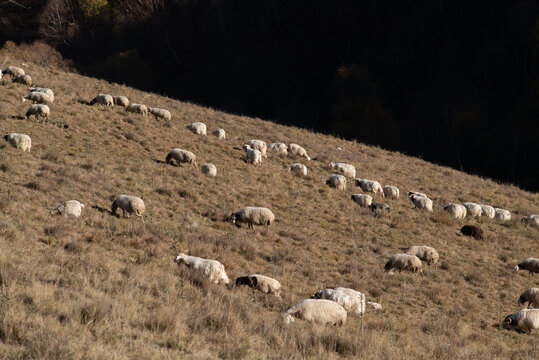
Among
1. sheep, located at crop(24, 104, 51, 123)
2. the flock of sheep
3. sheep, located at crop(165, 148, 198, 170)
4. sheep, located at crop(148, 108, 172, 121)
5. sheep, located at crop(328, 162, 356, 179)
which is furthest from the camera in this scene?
sheep, located at crop(148, 108, 172, 121)

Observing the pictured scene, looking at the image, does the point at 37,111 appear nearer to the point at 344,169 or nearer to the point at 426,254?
the point at 344,169

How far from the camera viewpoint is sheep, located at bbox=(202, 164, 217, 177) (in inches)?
786

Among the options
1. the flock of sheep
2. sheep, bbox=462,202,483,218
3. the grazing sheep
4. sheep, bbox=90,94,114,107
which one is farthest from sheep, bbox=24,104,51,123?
the grazing sheep

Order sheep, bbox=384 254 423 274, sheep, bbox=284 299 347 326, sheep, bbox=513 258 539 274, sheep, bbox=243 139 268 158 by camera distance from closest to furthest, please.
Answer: sheep, bbox=284 299 347 326
sheep, bbox=384 254 423 274
sheep, bbox=513 258 539 274
sheep, bbox=243 139 268 158

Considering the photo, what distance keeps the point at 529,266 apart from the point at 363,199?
656cm

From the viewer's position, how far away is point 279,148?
2555cm

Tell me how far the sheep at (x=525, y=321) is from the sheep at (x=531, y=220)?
11830mm

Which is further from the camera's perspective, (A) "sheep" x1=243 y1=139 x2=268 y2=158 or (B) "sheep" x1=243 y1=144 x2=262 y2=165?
(A) "sheep" x1=243 y1=139 x2=268 y2=158

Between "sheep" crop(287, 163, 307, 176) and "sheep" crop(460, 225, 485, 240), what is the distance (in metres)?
7.00

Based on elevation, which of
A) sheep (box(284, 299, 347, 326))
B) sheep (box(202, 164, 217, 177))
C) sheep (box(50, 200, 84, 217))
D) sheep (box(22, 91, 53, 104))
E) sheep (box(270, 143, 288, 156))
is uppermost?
sheep (box(22, 91, 53, 104))

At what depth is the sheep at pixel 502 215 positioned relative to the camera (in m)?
22.4

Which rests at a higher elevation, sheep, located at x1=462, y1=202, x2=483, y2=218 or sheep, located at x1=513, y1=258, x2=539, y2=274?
sheep, located at x1=462, y1=202, x2=483, y2=218

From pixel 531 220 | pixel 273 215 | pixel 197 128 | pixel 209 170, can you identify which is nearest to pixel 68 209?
pixel 273 215

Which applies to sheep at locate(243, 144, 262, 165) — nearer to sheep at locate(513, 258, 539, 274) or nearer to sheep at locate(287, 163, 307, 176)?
sheep at locate(287, 163, 307, 176)
